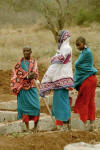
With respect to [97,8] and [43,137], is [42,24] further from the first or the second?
[43,137]

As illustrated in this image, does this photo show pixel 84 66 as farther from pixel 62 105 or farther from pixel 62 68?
pixel 62 105

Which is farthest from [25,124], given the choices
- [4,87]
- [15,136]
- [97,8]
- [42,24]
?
[42,24]

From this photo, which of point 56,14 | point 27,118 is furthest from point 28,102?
point 56,14

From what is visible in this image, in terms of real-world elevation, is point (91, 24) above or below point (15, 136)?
above

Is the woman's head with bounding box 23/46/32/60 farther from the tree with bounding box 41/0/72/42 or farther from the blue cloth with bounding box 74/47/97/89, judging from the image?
the tree with bounding box 41/0/72/42

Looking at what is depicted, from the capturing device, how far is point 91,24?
35.5 metres

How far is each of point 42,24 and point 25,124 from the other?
1278 inches

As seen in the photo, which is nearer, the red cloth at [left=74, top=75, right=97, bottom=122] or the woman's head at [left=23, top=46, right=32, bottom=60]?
the red cloth at [left=74, top=75, right=97, bottom=122]

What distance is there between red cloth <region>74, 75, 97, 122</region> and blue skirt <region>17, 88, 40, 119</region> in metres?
0.75

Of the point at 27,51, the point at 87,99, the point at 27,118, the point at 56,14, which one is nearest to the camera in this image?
the point at 87,99

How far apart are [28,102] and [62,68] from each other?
875 millimetres

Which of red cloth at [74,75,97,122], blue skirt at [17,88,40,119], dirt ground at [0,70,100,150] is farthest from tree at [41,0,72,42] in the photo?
dirt ground at [0,70,100,150]

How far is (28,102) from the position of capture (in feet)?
23.9

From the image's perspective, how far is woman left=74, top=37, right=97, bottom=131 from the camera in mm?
6801
